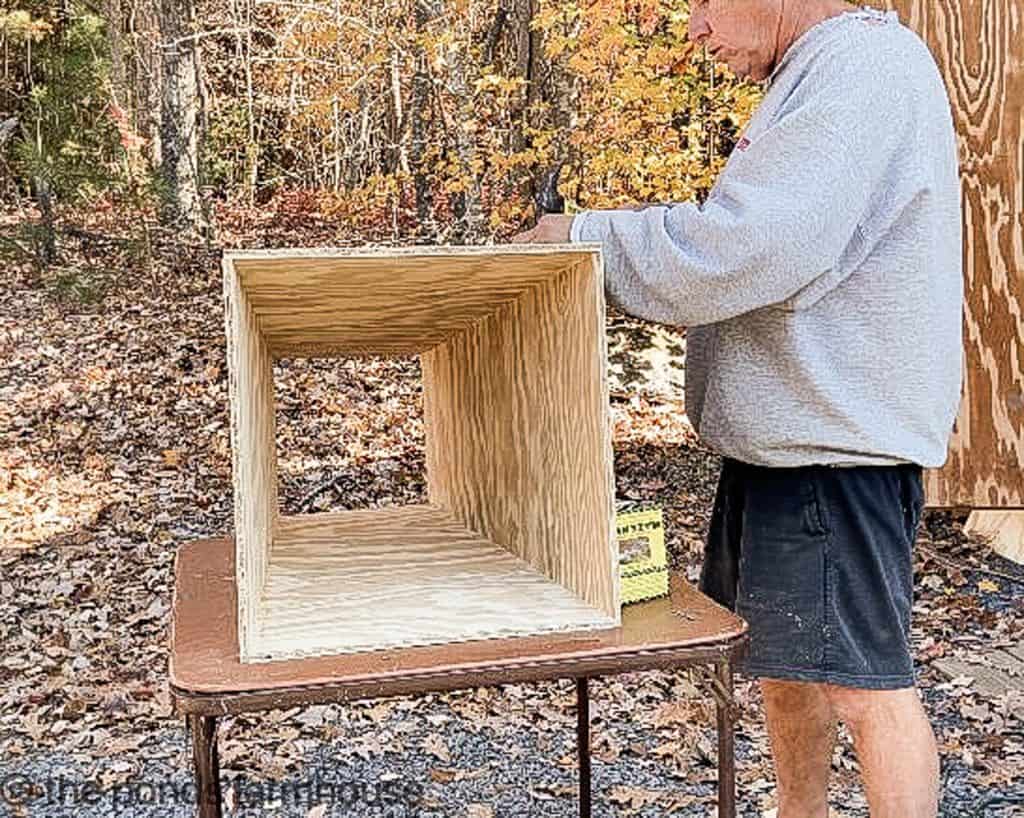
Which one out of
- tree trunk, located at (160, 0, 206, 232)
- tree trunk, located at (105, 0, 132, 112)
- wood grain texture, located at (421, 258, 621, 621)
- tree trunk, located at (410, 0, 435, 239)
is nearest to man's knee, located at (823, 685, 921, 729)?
wood grain texture, located at (421, 258, 621, 621)

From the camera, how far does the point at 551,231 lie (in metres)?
1.66

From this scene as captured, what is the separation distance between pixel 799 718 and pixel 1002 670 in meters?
1.94

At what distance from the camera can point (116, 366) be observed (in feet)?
23.9

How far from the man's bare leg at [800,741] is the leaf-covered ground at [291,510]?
2.87ft

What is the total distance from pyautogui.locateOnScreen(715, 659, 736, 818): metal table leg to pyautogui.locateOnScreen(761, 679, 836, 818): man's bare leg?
51cm

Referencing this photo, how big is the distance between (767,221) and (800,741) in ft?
3.31

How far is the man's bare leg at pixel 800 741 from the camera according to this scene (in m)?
2.18

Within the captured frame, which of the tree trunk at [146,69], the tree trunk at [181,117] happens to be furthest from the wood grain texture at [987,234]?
the tree trunk at [146,69]

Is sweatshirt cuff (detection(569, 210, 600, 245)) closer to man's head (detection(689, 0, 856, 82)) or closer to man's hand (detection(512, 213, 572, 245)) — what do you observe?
man's hand (detection(512, 213, 572, 245))

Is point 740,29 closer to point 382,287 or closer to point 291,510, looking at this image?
point 382,287

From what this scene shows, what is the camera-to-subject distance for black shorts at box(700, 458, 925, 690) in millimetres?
1827

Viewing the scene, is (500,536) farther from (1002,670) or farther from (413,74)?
(413,74)

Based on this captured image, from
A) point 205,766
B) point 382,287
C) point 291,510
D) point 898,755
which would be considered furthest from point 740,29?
point 291,510

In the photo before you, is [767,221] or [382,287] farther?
[382,287]
